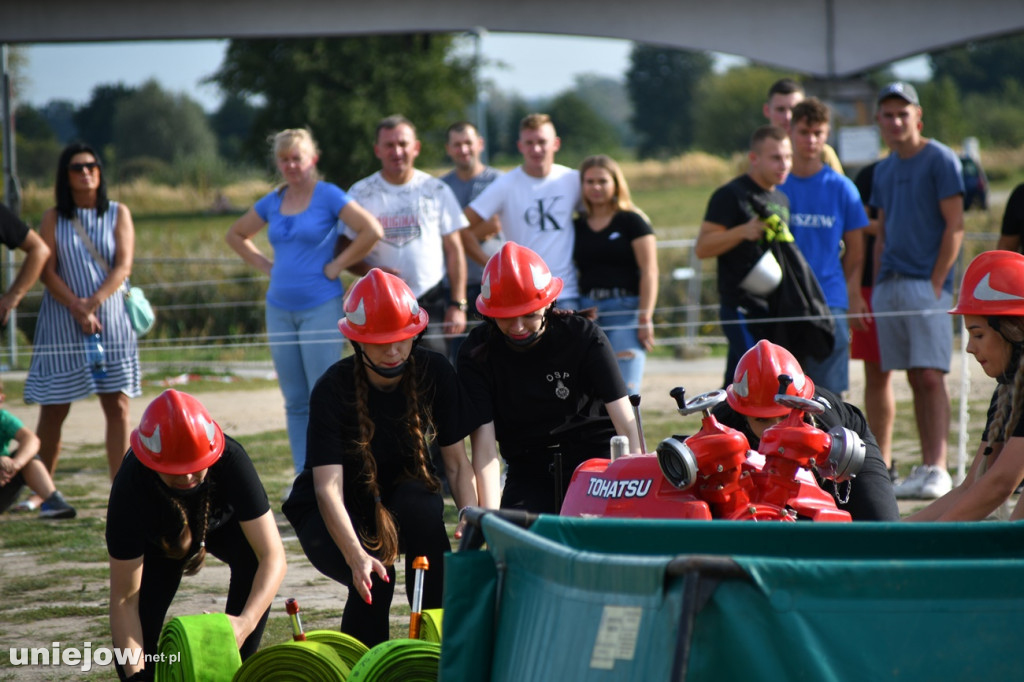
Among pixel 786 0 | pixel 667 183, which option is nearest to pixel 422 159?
pixel 667 183

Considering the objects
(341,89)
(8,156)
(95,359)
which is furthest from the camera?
(341,89)

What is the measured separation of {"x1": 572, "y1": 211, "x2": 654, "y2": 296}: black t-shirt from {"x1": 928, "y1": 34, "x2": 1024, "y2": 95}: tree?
8408cm

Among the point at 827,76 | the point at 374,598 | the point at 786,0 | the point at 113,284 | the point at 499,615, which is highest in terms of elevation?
the point at 786,0

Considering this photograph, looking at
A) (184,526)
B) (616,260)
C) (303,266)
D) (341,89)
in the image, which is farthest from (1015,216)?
(341,89)

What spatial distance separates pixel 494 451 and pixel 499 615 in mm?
1907

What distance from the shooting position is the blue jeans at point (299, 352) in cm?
714

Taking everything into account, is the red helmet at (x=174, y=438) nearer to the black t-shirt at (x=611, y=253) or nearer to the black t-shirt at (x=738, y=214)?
the black t-shirt at (x=611, y=253)

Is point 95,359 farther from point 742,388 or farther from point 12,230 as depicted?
point 742,388

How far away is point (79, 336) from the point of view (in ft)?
24.7

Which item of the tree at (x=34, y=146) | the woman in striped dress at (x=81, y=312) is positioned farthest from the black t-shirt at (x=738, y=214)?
the tree at (x=34, y=146)

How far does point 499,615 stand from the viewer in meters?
2.80

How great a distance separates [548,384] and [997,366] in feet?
5.46

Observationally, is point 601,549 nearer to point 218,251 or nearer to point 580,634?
point 580,634

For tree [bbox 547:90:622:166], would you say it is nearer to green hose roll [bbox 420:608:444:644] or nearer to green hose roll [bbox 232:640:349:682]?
green hose roll [bbox 420:608:444:644]
